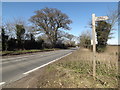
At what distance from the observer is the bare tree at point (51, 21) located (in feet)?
115

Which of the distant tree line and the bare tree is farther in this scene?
the bare tree

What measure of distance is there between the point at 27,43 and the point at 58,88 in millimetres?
24578

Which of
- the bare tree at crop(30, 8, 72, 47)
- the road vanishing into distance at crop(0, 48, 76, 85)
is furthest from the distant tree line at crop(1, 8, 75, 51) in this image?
the road vanishing into distance at crop(0, 48, 76, 85)

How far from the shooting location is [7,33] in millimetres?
20234

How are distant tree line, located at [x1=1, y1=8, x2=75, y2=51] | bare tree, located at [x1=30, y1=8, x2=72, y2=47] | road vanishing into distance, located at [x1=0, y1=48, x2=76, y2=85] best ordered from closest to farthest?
road vanishing into distance, located at [x1=0, y1=48, x2=76, y2=85]
distant tree line, located at [x1=1, y1=8, x2=75, y2=51]
bare tree, located at [x1=30, y1=8, x2=72, y2=47]

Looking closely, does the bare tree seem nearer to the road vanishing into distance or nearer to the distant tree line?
the distant tree line

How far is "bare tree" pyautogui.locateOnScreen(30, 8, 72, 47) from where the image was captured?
35.2 metres

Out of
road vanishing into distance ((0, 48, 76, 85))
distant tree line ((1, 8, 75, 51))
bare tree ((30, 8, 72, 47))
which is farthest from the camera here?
bare tree ((30, 8, 72, 47))

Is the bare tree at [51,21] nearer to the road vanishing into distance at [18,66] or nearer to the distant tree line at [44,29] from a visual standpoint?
the distant tree line at [44,29]

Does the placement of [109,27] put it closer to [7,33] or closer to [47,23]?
[7,33]

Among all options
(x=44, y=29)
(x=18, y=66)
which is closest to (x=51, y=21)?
(x=44, y=29)

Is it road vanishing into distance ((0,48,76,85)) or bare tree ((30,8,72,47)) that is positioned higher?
bare tree ((30,8,72,47))

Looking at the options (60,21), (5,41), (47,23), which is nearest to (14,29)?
(5,41)

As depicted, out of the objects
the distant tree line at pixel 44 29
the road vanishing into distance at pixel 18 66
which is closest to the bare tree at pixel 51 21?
the distant tree line at pixel 44 29
